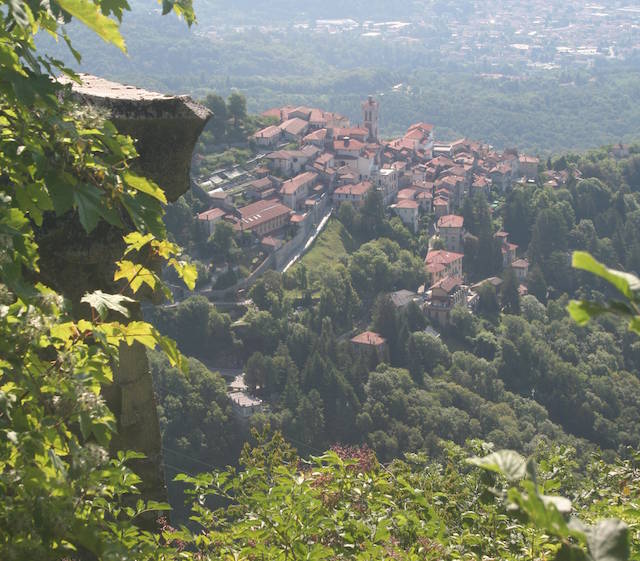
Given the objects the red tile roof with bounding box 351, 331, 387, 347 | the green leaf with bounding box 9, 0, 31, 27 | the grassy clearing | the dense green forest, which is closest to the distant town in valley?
the red tile roof with bounding box 351, 331, 387, 347

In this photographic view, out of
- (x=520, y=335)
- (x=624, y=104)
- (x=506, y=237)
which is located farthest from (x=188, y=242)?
(x=624, y=104)

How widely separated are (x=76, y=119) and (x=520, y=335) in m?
48.2

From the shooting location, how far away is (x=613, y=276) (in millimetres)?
1318

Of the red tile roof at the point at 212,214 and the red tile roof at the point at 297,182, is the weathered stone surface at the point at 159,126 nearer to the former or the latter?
the red tile roof at the point at 212,214

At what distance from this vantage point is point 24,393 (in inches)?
84.2

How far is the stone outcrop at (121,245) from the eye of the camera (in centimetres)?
330

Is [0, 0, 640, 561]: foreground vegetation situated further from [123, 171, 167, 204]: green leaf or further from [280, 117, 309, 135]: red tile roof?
[280, 117, 309, 135]: red tile roof

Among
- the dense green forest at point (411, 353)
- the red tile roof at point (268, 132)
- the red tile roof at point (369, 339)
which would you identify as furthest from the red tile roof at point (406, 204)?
the red tile roof at point (369, 339)

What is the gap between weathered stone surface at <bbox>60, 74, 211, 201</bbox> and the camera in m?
3.46

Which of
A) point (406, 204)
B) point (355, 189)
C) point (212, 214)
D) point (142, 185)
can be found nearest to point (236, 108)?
point (355, 189)

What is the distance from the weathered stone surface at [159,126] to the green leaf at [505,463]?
2272 millimetres

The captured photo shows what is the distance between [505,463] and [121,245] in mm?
2191

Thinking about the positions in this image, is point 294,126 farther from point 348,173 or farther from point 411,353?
point 411,353

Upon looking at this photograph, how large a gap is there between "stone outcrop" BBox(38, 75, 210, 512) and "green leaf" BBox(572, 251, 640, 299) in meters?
2.24
